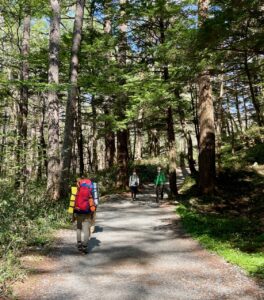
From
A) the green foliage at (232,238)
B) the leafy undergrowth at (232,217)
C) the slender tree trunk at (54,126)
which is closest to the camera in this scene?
the green foliage at (232,238)

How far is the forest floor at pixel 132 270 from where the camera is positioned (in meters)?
6.82

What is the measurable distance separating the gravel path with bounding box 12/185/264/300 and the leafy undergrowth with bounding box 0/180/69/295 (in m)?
0.34

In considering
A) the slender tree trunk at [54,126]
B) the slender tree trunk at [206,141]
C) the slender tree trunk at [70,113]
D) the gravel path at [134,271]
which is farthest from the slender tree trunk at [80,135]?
the gravel path at [134,271]

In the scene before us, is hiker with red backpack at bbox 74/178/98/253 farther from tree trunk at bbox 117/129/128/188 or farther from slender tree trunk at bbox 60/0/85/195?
tree trunk at bbox 117/129/128/188

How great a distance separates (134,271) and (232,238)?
415 cm

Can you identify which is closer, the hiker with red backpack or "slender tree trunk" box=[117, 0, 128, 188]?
the hiker with red backpack

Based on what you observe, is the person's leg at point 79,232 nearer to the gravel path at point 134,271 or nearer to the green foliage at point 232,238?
the gravel path at point 134,271

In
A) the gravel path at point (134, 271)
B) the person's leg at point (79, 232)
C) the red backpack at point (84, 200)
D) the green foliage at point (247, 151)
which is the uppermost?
the green foliage at point (247, 151)

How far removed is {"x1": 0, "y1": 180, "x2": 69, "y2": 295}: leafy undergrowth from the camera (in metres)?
7.53

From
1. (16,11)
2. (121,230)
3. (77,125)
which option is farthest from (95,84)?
(77,125)

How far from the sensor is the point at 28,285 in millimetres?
7105

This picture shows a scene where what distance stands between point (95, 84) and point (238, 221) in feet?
29.1

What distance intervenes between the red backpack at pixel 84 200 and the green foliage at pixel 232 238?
3231 mm

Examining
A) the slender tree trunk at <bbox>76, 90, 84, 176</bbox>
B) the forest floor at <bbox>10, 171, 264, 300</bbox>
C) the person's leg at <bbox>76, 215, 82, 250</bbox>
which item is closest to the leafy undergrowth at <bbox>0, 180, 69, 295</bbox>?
the forest floor at <bbox>10, 171, 264, 300</bbox>
